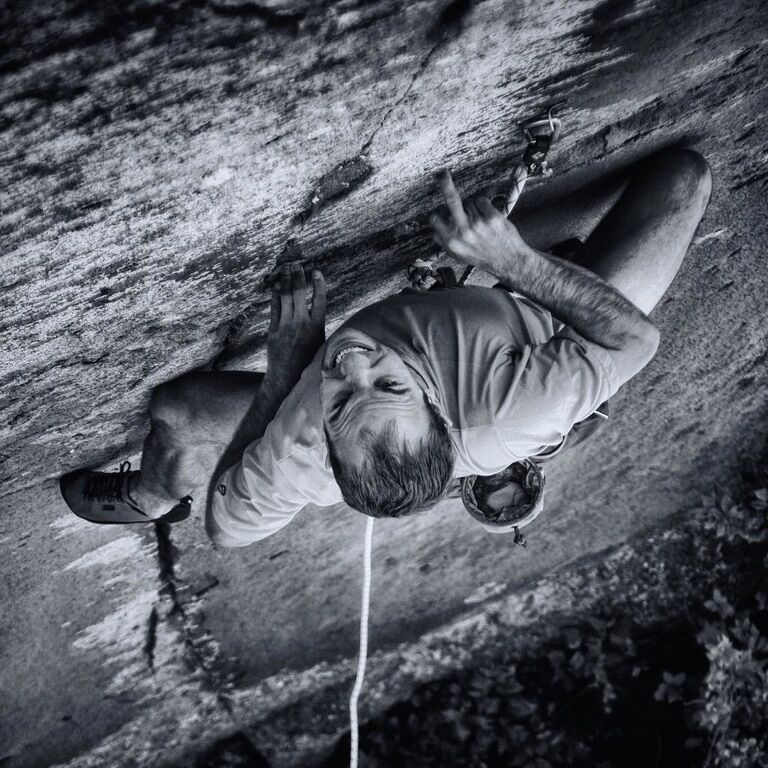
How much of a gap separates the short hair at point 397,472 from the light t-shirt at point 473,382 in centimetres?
9

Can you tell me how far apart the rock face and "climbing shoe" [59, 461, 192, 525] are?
71mm

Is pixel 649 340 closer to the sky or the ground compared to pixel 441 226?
Answer: closer to the ground

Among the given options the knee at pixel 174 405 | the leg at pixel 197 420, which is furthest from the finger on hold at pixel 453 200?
the knee at pixel 174 405

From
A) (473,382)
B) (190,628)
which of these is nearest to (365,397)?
(473,382)

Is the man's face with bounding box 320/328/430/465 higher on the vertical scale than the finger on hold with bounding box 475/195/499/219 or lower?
lower

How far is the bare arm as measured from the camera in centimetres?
177

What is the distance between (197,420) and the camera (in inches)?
87.1

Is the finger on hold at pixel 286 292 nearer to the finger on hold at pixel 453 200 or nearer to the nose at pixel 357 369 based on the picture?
the nose at pixel 357 369

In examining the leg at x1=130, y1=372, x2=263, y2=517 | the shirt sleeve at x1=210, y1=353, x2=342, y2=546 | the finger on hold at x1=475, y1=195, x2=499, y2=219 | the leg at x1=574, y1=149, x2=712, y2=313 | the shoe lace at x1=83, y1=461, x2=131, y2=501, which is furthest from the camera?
the shoe lace at x1=83, y1=461, x2=131, y2=501

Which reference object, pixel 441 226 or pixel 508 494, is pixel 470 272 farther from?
pixel 508 494

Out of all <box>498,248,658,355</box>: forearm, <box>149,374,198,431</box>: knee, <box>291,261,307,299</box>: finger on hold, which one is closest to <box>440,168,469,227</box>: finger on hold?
<box>498,248,658,355</box>: forearm

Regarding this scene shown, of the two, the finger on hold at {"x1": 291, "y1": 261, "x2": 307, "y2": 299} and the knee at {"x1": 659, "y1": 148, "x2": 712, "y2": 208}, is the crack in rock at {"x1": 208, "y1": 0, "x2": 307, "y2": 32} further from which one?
the knee at {"x1": 659, "y1": 148, "x2": 712, "y2": 208}

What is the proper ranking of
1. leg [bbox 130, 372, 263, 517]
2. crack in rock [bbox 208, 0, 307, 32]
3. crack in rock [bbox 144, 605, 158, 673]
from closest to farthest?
crack in rock [bbox 208, 0, 307, 32] → leg [bbox 130, 372, 263, 517] → crack in rock [bbox 144, 605, 158, 673]

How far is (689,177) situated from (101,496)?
215 centimetres
